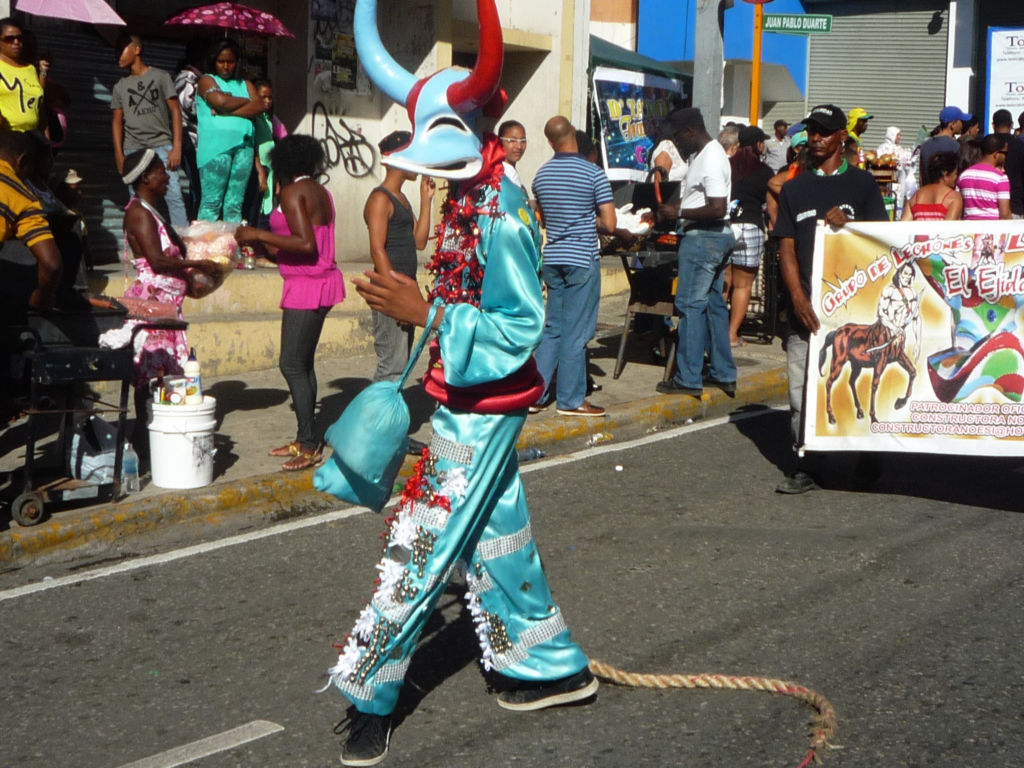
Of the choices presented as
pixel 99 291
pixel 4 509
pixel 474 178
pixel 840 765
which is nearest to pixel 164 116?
pixel 99 291

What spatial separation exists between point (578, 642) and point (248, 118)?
777 cm

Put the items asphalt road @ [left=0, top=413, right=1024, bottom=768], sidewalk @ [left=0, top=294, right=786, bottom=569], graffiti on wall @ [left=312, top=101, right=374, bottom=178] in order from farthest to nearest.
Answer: graffiti on wall @ [left=312, top=101, right=374, bottom=178] < sidewalk @ [left=0, top=294, right=786, bottom=569] < asphalt road @ [left=0, top=413, right=1024, bottom=768]

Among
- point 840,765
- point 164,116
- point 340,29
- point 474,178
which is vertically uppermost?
point 340,29

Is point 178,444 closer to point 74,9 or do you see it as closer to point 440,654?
point 440,654

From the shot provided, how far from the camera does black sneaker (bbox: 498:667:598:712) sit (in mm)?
4301

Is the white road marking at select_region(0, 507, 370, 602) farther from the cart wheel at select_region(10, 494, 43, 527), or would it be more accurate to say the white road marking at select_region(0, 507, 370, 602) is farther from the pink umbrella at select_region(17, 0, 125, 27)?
the pink umbrella at select_region(17, 0, 125, 27)

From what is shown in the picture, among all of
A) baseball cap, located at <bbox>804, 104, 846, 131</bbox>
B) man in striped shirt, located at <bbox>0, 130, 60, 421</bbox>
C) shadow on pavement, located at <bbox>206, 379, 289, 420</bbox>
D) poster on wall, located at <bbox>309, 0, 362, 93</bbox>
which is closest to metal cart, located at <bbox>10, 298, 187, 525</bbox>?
man in striped shirt, located at <bbox>0, 130, 60, 421</bbox>

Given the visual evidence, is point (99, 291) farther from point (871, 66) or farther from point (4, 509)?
point (871, 66)

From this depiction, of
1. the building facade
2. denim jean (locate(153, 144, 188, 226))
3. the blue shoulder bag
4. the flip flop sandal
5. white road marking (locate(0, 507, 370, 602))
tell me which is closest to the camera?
the blue shoulder bag

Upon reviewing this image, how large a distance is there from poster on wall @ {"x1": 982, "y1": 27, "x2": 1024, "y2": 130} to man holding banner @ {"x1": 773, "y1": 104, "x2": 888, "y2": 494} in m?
19.2

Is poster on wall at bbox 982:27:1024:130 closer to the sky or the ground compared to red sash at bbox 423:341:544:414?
closer to the sky

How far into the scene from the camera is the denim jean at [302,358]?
24.1 feet

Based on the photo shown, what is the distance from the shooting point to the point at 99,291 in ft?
32.3

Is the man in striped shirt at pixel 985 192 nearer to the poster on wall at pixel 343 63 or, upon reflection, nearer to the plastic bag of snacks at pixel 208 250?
the plastic bag of snacks at pixel 208 250
